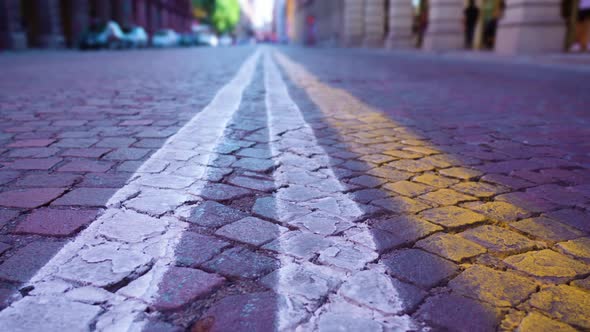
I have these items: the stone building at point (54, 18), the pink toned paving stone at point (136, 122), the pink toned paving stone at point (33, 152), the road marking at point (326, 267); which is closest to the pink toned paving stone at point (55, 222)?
the road marking at point (326, 267)

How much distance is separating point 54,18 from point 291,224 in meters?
29.1

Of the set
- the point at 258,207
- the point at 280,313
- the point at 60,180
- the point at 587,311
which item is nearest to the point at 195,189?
the point at 258,207

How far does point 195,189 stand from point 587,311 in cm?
178

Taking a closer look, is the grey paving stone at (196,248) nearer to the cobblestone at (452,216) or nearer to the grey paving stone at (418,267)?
the grey paving stone at (418,267)

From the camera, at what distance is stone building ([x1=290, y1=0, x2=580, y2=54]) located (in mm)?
14016

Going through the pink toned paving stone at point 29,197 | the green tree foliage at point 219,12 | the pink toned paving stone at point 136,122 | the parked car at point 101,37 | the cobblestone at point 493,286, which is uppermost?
the green tree foliage at point 219,12

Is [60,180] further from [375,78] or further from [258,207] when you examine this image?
[375,78]

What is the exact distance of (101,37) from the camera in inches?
1110

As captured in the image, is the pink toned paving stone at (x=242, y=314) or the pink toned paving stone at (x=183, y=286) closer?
the pink toned paving stone at (x=242, y=314)

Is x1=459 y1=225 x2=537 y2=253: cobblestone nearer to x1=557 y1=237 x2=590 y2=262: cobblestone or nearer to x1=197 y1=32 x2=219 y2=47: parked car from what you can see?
x1=557 y1=237 x2=590 y2=262: cobblestone

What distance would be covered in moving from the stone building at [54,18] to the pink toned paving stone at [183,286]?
25.7 m

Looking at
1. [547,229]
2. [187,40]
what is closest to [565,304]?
[547,229]

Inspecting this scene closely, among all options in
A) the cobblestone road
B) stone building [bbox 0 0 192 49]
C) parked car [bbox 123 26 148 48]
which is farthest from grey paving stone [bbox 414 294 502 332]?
parked car [bbox 123 26 148 48]

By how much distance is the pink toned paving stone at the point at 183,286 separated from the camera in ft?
4.99
